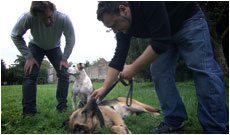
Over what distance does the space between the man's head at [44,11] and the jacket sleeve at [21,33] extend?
0.67 feet

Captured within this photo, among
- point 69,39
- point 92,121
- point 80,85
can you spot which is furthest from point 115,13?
Answer: point 80,85

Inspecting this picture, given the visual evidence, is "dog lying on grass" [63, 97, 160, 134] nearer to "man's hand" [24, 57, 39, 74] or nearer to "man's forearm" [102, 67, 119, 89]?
"man's forearm" [102, 67, 119, 89]

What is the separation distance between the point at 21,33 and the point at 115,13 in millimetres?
1501

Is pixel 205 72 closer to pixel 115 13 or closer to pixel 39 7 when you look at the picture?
pixel 115 13

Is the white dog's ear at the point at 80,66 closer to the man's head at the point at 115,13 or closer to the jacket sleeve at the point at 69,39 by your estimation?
the jacket sleeve at the point at 69,39

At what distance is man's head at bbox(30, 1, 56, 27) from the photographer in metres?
2.08

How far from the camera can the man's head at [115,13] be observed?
4.49 feet

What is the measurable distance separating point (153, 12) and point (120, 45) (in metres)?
0.57

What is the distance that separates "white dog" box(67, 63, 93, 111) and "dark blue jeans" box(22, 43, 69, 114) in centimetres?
56

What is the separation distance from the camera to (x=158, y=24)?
1.28m

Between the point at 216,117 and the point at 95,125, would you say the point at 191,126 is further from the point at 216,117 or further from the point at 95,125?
the point at 95,125

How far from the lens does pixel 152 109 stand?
2.80m

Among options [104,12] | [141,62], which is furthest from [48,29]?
[141,62]

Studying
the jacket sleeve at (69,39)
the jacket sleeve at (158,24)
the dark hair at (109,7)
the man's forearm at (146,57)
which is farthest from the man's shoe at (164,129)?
the jacket sleeve at (69,39)
